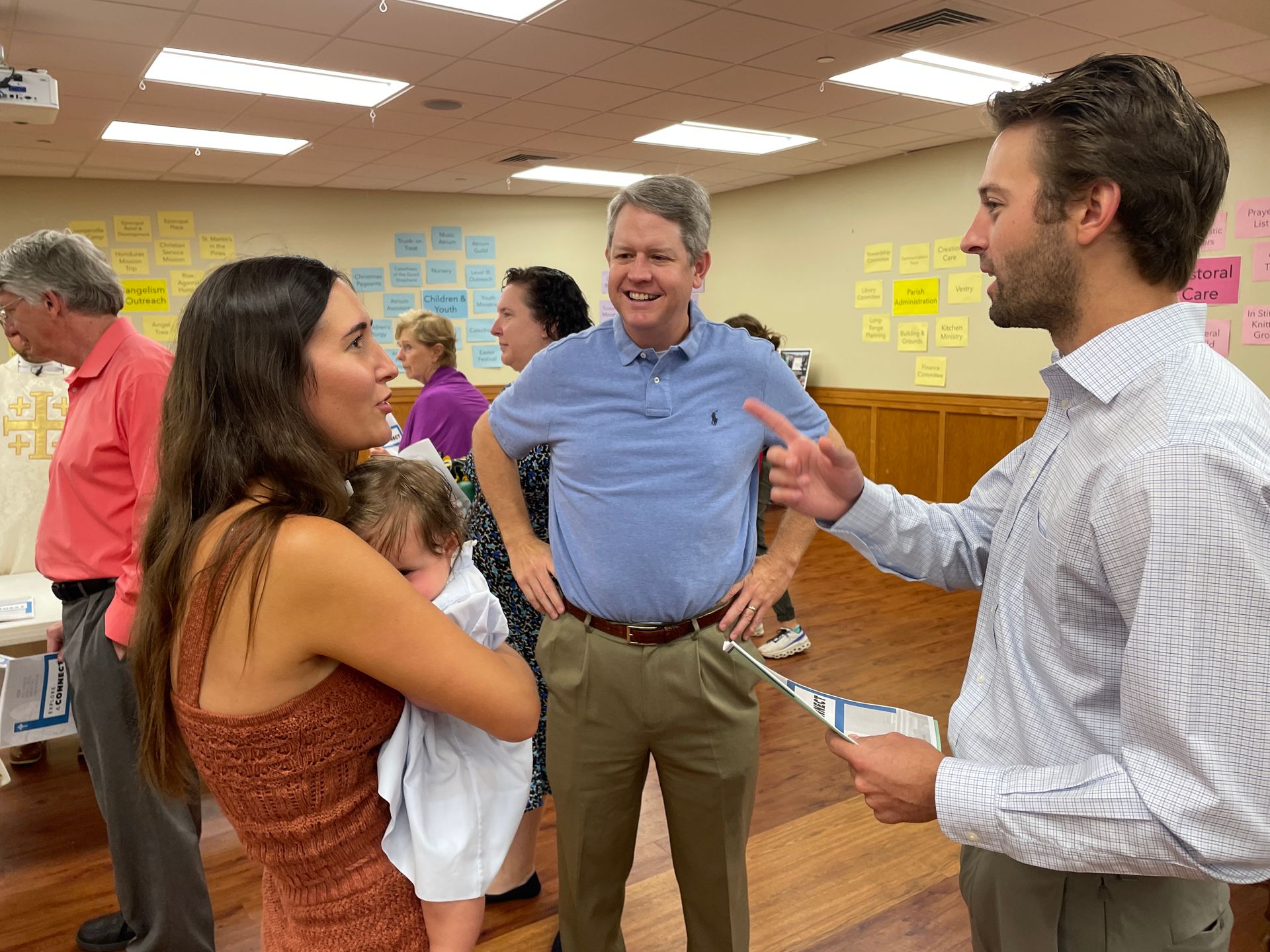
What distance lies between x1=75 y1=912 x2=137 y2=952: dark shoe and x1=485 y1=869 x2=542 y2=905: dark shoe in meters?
0.99

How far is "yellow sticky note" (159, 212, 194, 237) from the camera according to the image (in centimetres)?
738

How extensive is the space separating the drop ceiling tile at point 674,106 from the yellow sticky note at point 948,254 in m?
2.42

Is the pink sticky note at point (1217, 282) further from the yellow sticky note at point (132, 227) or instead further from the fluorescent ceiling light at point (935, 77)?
the yellow sticky note at point (132, 227)

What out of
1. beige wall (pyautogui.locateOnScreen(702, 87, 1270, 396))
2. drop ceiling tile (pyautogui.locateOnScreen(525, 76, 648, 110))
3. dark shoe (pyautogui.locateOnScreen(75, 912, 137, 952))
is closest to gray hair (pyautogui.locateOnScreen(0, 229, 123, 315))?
dark shoe (pyautogui.locateOnScreen(75, 912, 137, 952))

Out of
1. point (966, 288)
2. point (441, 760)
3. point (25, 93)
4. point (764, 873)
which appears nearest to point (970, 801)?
point (441, 760)

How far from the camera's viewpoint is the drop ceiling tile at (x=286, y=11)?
360 cm

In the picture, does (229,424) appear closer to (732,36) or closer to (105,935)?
(105,935)

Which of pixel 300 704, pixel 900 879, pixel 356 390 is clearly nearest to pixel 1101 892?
pixel 300 704

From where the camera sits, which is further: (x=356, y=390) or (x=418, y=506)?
(x=418, y=506)

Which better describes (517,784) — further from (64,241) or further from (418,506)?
(64,241)

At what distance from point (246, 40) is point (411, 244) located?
176 inches

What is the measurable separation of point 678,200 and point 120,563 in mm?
1657

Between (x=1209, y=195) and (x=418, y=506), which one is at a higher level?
(x=1209, y=195)

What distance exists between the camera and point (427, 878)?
44.3 inches
